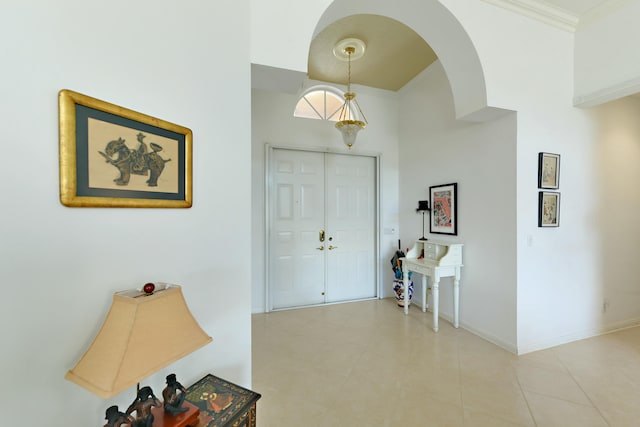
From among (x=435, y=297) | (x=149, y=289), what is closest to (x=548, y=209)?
(x=435, y=297)

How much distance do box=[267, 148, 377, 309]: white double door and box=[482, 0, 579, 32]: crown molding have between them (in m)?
2.17

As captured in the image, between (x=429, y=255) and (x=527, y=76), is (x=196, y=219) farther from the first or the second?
(x=527, y=76)

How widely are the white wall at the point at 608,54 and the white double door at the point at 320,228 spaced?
239cm

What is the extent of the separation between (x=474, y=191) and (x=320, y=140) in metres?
2.09

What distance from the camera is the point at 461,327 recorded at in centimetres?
291

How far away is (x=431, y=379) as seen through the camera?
2.01m

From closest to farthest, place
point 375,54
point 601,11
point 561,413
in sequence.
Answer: point 561,413 → point 601,11 → point 375,54

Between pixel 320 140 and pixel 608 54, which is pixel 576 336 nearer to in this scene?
pixel 608 54

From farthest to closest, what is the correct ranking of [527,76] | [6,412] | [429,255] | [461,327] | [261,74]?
[429,255] → [461,327] → [527,76] → [261,74] → [6,412]

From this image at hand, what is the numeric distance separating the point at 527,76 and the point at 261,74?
250 centimetres

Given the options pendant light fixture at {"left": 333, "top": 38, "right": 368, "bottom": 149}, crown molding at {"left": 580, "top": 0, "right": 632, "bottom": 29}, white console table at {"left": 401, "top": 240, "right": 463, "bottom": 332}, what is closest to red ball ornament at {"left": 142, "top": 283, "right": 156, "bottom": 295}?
pendant light fixture at {"left": 333, "top": 38, "right": 368, "bottom": 149}

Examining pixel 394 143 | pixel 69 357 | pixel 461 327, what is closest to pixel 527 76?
pixel 394 143

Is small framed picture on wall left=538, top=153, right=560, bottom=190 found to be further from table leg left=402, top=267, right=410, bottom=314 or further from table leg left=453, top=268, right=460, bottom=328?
table leg left=402, top=267, right=410, bottom=314

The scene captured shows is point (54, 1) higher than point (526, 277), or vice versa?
point (54, 1)
